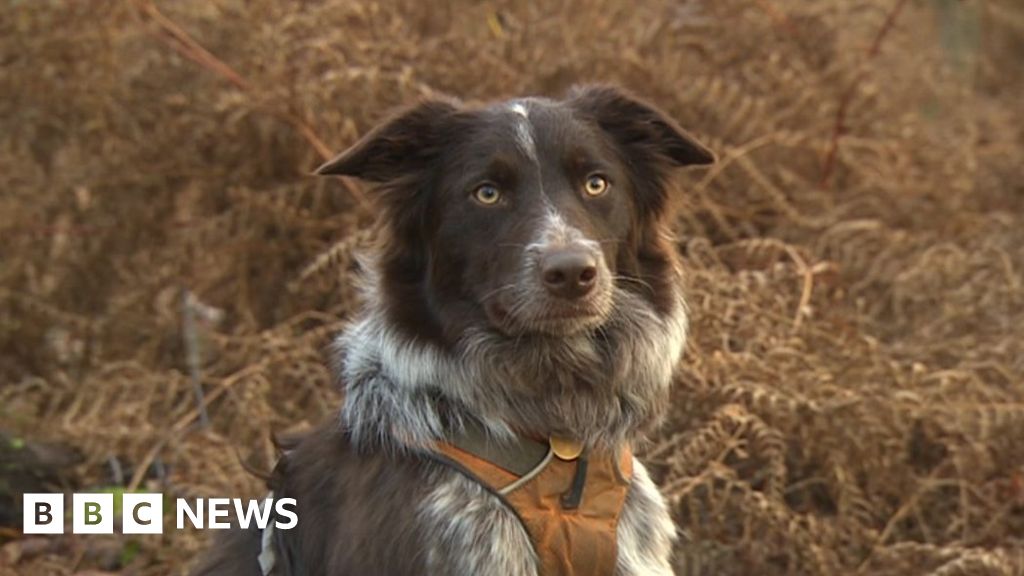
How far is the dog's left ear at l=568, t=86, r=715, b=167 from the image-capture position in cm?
435

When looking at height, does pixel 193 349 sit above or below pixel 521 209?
below

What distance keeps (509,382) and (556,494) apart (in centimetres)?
37

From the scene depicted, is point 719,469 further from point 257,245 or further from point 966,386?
point 257,245

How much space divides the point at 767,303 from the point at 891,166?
108 inches

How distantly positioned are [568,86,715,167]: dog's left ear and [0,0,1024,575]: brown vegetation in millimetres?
1516

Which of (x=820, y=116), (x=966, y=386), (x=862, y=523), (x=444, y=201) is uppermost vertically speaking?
(x=444, y=201)

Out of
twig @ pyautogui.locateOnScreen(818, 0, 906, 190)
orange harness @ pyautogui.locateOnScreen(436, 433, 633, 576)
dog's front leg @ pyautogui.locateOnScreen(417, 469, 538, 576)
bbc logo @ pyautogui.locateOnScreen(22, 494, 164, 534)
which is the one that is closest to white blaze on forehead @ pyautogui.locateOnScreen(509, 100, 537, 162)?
orange harness @ pyautogui.locateOnScreen(436, 433, 633, 576)

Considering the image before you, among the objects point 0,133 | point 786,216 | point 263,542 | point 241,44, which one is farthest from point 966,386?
point 0,133

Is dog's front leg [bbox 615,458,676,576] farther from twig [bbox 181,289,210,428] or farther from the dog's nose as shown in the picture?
twig [bbox 181,289,210,428]

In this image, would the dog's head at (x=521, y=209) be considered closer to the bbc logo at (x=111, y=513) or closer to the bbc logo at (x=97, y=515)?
the bbc logo at (x=111, y=513)

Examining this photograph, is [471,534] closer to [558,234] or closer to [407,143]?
[558,234]

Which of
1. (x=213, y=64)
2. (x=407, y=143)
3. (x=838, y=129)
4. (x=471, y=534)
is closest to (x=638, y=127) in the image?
(x=407, y=143)

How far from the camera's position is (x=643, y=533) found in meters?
4.18

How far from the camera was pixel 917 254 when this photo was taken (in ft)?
25.1
